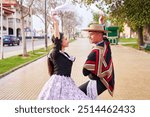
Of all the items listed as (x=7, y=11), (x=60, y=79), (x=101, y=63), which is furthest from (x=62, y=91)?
(x=7, y=11)

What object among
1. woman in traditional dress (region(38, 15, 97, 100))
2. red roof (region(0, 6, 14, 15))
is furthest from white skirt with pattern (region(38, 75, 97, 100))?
red roof (region(0, 6, 14, 15))

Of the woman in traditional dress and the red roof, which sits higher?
the red roof

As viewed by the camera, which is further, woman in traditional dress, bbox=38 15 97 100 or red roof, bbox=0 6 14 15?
red roof, bbox=0 6 14 15

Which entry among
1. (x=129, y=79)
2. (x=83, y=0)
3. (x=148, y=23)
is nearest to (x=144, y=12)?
(x=148, y=23)

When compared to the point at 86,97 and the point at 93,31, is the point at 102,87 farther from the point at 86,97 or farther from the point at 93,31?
the point at 93,31

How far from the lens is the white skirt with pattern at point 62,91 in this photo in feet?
22.1

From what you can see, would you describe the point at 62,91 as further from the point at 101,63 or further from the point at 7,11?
the point at 7,11

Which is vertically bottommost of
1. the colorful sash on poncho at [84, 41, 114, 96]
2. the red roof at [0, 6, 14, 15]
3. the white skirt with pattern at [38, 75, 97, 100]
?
the white skirt with pattern at [38, 75, 97, 100]

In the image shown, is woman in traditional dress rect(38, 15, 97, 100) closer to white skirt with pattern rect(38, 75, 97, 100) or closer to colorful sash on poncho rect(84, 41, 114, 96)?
white skirt with pattern rect(38, 75, 97, 100)

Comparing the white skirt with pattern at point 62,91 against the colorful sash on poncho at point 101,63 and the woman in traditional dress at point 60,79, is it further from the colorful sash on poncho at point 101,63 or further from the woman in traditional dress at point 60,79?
the colorful sash on poncho at point 101,63

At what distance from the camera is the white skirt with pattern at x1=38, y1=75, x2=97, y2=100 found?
6742mm

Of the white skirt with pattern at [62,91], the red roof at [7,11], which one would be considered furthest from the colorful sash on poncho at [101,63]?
the red roof at [7,11]

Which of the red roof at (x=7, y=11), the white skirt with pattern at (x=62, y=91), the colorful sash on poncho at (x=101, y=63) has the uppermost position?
the red roof at (x=7, y=11)

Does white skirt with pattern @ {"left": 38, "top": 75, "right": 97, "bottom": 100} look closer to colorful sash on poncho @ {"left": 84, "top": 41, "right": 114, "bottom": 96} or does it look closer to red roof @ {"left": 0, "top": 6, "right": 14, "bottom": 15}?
colorful sash on poncho @ {"left": 84, "top": 41, "right": 114, "bottom": 96}
